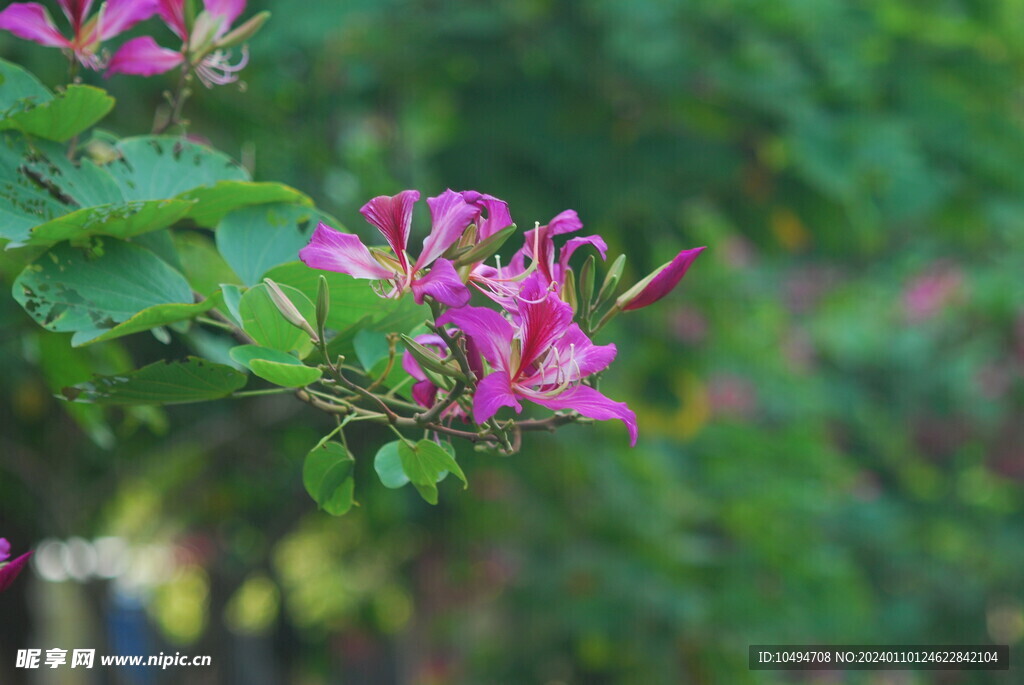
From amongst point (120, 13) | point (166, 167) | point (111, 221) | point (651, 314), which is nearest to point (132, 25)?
point (120, 13)

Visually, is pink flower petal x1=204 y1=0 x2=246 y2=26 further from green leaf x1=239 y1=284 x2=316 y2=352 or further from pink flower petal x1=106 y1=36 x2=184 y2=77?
green leaf x1=239 y1=284 x2=316 y2=352

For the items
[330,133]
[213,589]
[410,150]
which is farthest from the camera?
[213,589]

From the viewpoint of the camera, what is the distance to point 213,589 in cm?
382

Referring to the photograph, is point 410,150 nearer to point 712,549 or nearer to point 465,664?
point 712,549

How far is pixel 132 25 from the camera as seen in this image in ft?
2.57

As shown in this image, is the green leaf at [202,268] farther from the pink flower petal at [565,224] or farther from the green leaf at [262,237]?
the pink flower petal at [565,224]

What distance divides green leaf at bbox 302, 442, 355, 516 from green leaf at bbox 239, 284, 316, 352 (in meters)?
0.07

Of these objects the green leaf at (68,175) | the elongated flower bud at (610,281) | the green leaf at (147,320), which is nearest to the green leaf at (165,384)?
the green leaf at (147,320)

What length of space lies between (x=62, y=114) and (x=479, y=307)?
1.18 feet

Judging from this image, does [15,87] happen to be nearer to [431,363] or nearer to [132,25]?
[132,25]

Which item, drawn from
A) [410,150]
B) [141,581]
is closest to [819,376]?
[410,150]

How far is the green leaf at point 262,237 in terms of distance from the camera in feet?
2.36

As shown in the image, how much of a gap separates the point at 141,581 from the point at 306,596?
5.81 feet

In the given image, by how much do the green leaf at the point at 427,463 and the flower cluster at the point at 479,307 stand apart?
0.02m
